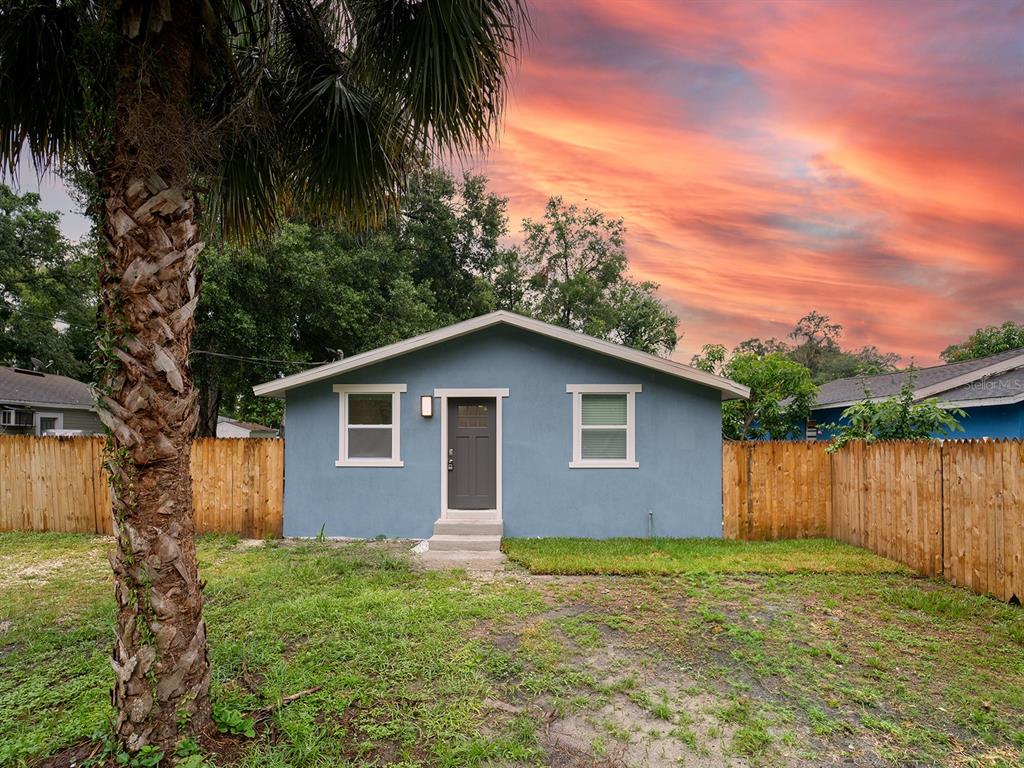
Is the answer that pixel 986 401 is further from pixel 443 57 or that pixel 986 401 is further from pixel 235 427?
pixel 235 427

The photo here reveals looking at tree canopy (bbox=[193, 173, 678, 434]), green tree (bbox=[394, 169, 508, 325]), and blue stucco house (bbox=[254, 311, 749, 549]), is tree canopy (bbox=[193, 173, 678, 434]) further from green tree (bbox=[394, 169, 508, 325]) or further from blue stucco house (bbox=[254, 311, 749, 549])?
blue stucco house (bbox=[254, 311, 749, 549])

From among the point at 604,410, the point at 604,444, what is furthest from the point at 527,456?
the point at 604,410

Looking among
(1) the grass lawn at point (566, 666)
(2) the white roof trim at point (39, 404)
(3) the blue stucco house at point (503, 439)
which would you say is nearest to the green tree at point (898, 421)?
(3) the blue stucco house at point (503, 439)

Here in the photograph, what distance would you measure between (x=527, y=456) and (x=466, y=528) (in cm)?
153

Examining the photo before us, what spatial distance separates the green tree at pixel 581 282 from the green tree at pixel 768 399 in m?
8.43

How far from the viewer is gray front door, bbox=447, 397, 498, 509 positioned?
9172mm

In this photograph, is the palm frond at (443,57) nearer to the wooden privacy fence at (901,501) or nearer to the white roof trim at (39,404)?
the wooden privacy fence at (901,501)

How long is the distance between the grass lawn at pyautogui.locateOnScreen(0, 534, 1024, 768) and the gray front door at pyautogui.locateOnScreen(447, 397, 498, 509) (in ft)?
8.31

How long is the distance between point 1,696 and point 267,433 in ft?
90.4

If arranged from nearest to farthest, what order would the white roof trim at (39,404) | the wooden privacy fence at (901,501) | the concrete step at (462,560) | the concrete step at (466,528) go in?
1. the wooden privacy fence at (901,501)
2. the concrete step at (462,560)
3. the concrete step at (466,528)
4. the white roof trim at (39,404)

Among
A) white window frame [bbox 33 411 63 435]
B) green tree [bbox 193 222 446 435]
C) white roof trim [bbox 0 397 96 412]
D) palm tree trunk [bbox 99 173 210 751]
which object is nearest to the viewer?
palm tree trunk [bbox 99 173 210 751]

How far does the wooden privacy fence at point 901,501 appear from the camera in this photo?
5.53 m

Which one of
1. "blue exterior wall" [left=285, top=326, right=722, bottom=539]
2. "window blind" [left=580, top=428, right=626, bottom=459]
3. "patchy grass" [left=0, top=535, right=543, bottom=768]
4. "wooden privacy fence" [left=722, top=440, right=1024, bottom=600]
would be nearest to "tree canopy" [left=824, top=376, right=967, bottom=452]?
"wooden privacy fence" [left=722, top=440, right=1024, bottom=600]

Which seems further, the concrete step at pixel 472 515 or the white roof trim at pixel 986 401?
the white roof trim at pixel 986 401
